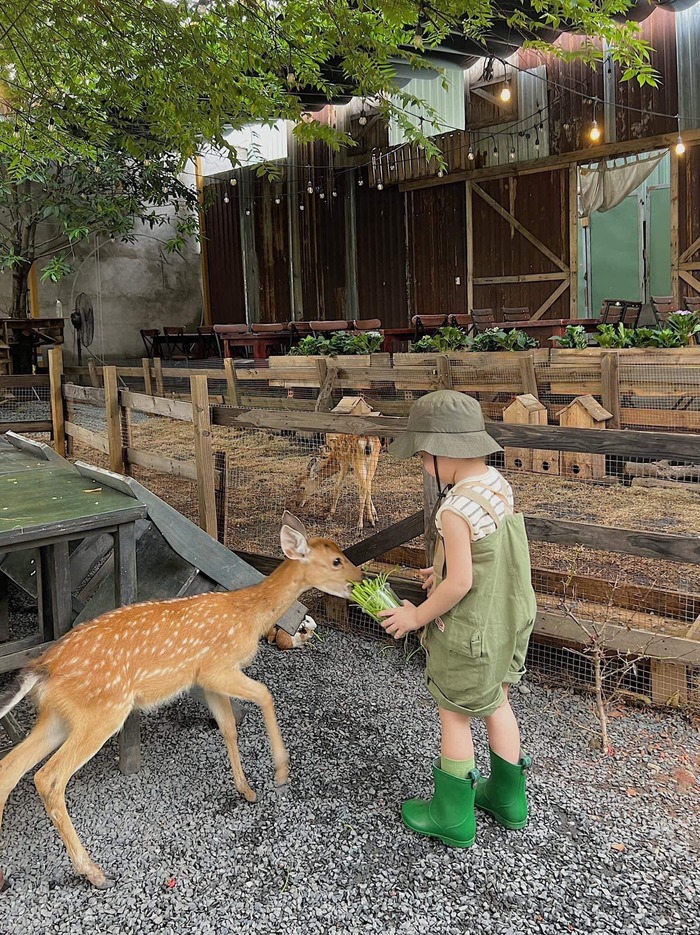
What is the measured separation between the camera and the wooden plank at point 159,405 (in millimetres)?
5402

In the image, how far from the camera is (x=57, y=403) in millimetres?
7562

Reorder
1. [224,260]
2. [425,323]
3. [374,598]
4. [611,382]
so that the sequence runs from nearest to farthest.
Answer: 1. [374,598]
2. [611,382]
3. [425,323]
4. [224,260]

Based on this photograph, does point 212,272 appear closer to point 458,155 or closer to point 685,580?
point 458,155

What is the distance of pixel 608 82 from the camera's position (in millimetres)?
15117

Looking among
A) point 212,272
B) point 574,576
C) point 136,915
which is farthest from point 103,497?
point 212,272

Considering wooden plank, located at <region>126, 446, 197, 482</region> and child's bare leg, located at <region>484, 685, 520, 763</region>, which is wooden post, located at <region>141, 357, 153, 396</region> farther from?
child's bare leg, located at <region>484, 685, 520, 763</region>

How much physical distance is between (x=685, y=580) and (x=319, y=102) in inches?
524

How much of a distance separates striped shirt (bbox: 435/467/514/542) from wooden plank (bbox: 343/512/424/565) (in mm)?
1773

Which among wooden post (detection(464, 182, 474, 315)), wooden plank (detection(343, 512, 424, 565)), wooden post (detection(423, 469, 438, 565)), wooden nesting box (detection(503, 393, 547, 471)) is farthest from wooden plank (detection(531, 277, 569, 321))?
wooden post (detection(423, 469, 438, 565))

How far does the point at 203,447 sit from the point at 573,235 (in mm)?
13083

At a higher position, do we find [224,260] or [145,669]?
[224,260]

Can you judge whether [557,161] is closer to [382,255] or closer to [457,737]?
[382,255]

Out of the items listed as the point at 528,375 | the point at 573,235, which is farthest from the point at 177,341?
the point at 528,375

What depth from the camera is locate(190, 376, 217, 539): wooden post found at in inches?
208
